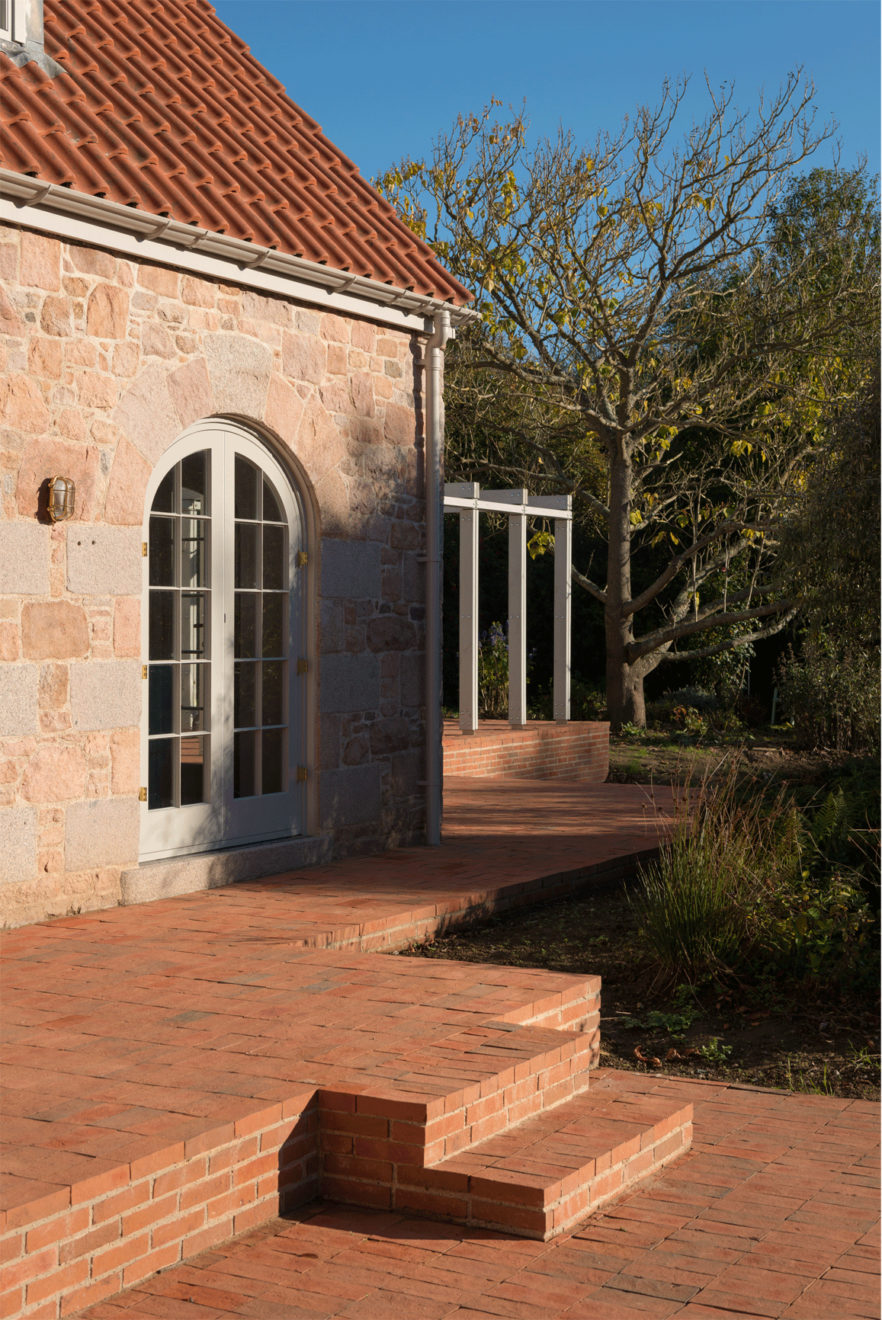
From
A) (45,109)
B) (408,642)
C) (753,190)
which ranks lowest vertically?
(408,642)

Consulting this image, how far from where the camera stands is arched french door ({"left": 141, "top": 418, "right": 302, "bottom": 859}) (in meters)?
7.50

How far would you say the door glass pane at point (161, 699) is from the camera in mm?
7441

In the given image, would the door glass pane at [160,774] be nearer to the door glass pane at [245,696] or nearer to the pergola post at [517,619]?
the door glass pane at [245,696]

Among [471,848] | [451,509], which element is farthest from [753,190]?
[471,848]

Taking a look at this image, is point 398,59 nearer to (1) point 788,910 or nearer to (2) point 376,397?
(2) point 376,397

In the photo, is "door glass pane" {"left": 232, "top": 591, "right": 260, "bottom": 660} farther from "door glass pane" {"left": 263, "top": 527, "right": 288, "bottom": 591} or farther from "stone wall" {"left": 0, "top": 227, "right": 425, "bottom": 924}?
"stone wall" {"left": 0, "top": 227, "right": 425, "bottom": 924}

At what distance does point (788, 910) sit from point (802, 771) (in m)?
5.06

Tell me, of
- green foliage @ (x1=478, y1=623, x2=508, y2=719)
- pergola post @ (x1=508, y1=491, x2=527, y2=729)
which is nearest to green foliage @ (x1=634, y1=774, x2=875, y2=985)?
pergola post @ (x1=508, y1=491, x2=527, y2=729)

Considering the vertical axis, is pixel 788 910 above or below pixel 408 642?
below

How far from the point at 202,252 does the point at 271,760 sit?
9.91 feet

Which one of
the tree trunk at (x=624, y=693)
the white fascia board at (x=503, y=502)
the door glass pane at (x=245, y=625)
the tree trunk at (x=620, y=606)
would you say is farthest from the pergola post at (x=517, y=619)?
the door glass pane at (x=245, y=625)

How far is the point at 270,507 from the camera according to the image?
8242 millimetres

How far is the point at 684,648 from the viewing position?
20625 millimetres

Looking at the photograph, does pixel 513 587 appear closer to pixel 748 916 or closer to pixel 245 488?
pixel 245 488
